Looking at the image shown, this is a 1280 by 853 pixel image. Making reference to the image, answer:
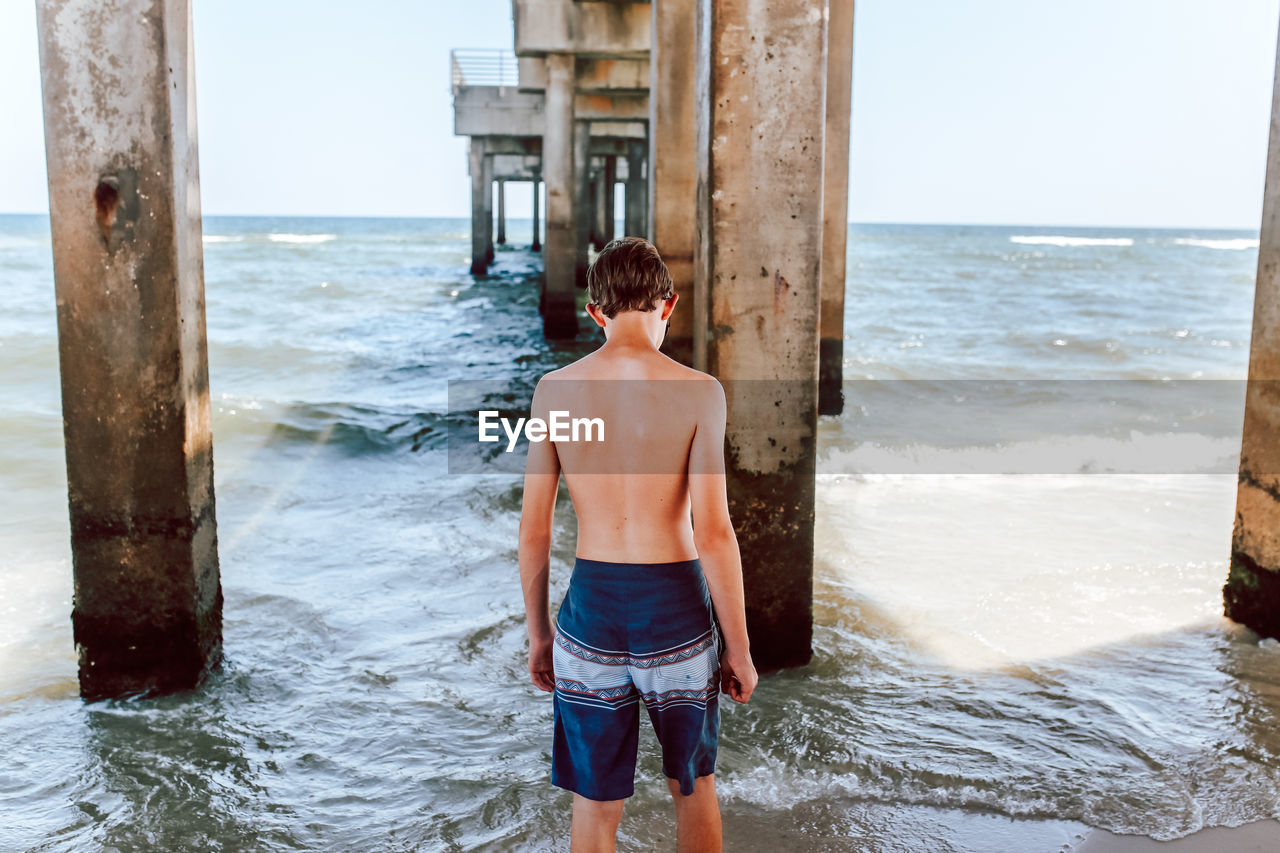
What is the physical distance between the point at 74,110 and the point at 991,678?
A: 373cm

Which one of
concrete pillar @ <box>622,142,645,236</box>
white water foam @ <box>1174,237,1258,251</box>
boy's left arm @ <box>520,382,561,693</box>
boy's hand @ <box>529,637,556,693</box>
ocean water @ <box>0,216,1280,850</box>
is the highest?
concrete pillar @ <box>622,142,645,236</box>

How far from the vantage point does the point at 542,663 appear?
2264mm

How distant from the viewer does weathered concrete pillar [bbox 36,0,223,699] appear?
323cm

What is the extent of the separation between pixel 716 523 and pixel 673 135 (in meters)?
7.18

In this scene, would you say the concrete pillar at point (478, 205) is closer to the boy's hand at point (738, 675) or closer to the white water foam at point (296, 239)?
the boy's hand at point (738, 675)

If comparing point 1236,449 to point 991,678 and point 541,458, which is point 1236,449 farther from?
point 541,458

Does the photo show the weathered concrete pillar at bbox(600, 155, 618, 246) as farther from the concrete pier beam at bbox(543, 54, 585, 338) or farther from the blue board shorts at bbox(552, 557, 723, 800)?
the blue board shorts at bbox(552, 557, 723, 800)

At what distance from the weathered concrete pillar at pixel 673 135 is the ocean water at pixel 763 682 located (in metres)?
2.28

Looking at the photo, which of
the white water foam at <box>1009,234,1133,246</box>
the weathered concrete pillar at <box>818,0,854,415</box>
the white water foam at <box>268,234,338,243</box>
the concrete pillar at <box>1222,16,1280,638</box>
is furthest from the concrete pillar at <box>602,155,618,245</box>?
the white water foam at <box>1009,234,1133,246</box>

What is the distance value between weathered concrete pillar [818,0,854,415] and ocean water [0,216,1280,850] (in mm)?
627

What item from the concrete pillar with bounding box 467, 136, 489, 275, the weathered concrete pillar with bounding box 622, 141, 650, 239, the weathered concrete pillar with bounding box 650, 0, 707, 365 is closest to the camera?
the weathered concrete pillar with bounding box 650, 0, 707, 365

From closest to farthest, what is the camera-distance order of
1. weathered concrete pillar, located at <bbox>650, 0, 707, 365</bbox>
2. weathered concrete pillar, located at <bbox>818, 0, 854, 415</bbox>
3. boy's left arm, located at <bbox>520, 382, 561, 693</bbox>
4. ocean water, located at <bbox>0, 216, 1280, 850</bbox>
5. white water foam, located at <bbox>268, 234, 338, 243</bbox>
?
boy's left arm, located at <bbox>520, 382, 561, 693</bbox>
ocean water, located at <bbox>0, 216, 1280, 850</bbox>
weathered concrete pillar, located at <bbox>650, 0, 707, 365</bbox>
weathered concrete pillar, located at <bbox>818, 0, 854, 415</bbox>
white water foam, located at <bbox>268, 234, 338, 243</bbox>

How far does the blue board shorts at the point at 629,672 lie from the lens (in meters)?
2.12

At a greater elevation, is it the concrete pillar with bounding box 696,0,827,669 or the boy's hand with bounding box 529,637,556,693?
the concrete pillar with bounding box 696,0,827,669
